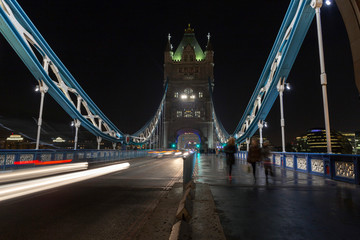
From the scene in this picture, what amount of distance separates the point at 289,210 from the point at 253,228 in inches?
52.7

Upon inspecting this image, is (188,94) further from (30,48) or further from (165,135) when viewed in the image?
(30,48)

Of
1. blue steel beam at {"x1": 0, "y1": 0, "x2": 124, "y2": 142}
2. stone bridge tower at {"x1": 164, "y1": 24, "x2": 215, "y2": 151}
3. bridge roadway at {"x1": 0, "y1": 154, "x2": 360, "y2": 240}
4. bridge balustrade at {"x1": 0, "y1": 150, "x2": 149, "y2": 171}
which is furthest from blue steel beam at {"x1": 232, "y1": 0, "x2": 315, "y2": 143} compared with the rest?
stone bridge tower at {"x1": 164, "y1": 24, "x2": 215, "y2": 151}

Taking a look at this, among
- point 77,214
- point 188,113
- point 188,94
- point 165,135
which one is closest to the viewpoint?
point 77,214

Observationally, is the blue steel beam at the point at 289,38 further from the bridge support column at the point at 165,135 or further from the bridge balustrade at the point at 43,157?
the bridge support column at the point at 165,135

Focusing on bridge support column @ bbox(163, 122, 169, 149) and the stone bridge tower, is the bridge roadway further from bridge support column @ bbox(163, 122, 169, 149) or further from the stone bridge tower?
bridge support column @ bbox(163, 122, 169, 149)

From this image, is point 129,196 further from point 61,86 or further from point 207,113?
point 207,113

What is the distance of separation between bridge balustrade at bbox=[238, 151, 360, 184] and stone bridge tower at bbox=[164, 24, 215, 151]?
172 ft

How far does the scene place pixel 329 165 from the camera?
30.2 ft

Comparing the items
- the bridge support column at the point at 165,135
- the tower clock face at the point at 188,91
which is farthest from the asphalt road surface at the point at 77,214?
the tower clock face at the point at 188,91

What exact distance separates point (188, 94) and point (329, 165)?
63.3 meters

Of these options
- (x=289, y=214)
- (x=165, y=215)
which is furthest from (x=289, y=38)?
(x=165, y=215)

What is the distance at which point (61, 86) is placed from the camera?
22.9 metres

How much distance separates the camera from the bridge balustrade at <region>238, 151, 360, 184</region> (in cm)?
783

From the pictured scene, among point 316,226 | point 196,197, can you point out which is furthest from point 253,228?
point 196,197
